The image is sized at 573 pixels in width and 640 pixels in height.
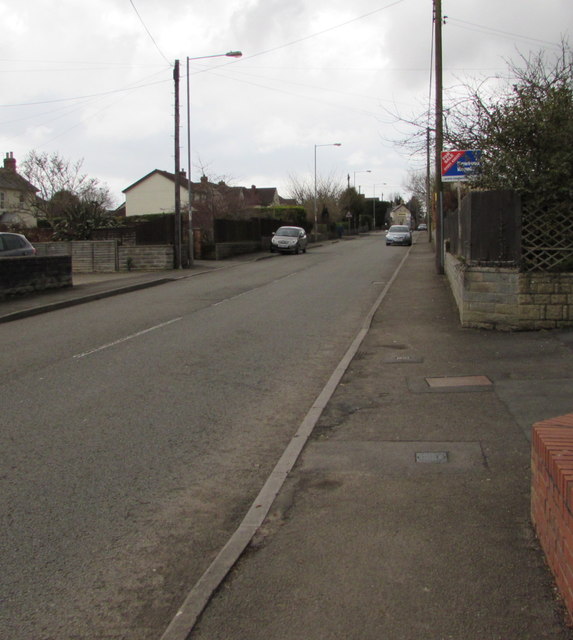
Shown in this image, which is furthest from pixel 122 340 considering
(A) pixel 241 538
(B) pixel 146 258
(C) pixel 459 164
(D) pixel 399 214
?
→ (D) pixel 399 214

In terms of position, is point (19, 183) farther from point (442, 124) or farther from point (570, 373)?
point (570, 373)

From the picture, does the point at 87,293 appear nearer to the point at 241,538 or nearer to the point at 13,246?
the point at 13,246

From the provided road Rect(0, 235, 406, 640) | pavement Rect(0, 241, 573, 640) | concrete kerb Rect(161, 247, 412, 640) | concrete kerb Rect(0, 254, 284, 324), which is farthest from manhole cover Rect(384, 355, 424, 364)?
concrete kerb Rect(0, 254, 284, 324)

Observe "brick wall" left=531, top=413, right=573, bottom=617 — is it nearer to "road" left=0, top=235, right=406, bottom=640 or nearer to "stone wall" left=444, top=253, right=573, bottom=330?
"road" left=0, top=235, right=406, bottom=640

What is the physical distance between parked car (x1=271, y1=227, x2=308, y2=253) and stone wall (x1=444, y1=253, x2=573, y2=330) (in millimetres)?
29308

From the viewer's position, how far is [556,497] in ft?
10.6

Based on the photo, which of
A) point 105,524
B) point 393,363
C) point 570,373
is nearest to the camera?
point 105,524

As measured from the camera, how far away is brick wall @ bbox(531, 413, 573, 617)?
3.02 metres

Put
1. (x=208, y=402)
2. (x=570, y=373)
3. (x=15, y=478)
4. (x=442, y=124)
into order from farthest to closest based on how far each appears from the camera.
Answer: (x=442, y=124)
(x=570, y=373)
(x=208, y=402)
(x=15, y=478)

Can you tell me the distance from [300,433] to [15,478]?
91.4 inches

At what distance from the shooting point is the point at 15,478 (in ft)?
16.8

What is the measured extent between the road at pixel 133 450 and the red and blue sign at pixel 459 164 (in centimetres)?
347

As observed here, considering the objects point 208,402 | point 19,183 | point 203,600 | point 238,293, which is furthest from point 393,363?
point 19,183

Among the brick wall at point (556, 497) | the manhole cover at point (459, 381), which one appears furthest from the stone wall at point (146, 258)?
the brick wall at point (556, 497)
